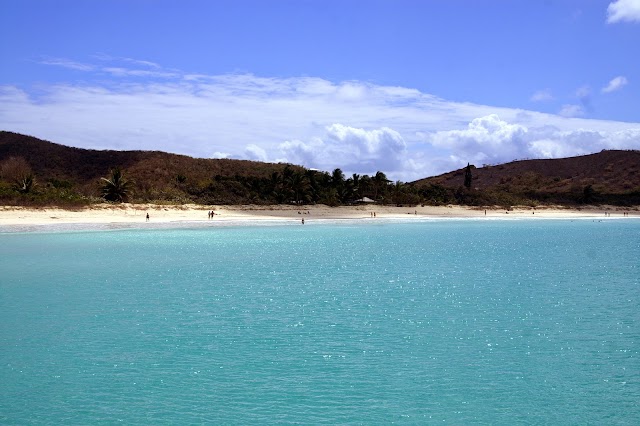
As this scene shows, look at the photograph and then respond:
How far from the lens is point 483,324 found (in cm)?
1555

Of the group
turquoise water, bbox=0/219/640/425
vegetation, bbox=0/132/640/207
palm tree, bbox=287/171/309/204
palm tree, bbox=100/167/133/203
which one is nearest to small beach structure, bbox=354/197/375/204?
vegetation, bbox=0/132/640/207

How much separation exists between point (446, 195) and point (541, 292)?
233 feet

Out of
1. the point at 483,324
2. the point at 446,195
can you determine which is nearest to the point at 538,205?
the point at 446,195

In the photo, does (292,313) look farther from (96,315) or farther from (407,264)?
(407,264)

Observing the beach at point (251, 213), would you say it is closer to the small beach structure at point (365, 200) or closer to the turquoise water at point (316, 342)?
the small beach structure at point (365, 200)

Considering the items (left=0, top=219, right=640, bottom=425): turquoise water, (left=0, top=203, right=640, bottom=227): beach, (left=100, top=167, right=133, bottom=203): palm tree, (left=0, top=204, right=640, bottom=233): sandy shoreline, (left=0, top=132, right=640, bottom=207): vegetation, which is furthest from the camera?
(left=0, top=132, right=640, bottom=207): vegetation

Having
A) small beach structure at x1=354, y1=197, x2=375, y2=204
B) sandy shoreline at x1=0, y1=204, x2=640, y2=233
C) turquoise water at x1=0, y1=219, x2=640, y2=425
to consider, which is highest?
small beach structure at x1=354, y1=197, x2=375, y2=204

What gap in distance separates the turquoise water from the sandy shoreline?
22.1 meters

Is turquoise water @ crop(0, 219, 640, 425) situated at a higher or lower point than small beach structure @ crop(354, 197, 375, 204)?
lower

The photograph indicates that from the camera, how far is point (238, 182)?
80188mm

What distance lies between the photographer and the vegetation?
64.4 metres

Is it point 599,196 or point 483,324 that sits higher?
point 599,196

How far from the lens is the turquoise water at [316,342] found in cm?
975

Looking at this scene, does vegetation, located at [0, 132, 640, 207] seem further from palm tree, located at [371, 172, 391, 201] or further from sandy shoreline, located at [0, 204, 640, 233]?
sandy shoreline, located at [0, 204, 640, 233]
